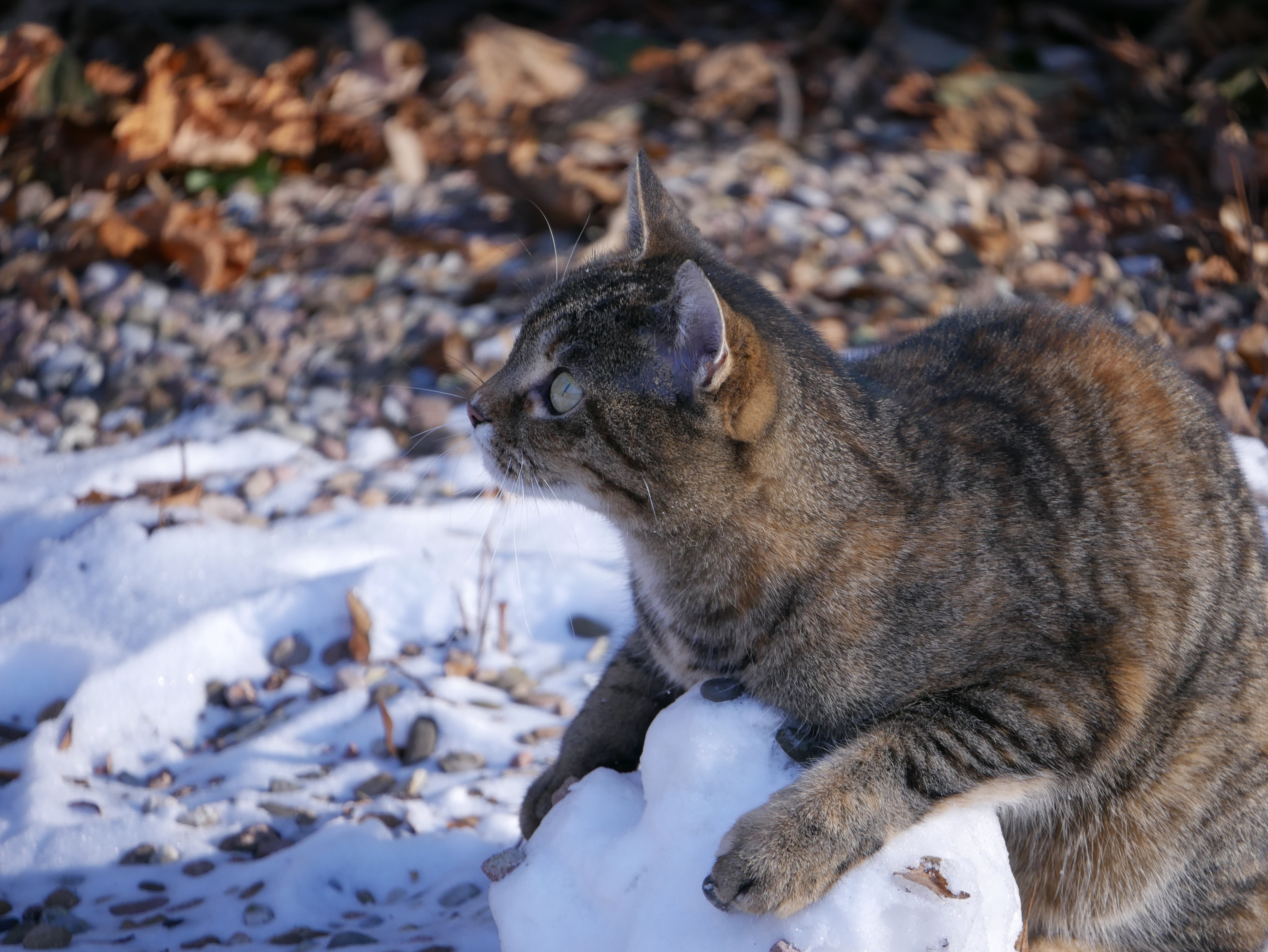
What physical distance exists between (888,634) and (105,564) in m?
2.24

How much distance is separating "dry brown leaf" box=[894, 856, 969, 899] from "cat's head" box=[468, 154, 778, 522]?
27.6 inches

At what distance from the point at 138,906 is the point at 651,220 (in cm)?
178

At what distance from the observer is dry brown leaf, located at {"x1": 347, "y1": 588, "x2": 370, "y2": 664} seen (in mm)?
3205

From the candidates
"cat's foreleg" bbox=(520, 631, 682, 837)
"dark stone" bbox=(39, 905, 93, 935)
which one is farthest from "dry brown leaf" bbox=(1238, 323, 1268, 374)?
"dark stone" bbox=(39, 905, 93, 935)

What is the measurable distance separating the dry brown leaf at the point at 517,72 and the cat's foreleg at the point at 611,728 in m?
3.61

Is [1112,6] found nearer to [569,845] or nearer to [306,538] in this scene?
[306,538]

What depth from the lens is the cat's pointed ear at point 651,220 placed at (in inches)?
96.4

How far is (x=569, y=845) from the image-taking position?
2.11 meters

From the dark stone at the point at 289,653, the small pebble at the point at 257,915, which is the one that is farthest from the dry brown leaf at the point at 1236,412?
the small pebble at the point at 257,915

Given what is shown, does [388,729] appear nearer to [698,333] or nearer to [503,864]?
[503,864]

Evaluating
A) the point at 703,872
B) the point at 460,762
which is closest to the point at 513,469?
the point at 703,872

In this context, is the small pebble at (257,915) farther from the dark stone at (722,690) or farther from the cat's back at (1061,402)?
the cat's back at (1061,402)

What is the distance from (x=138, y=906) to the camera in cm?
252

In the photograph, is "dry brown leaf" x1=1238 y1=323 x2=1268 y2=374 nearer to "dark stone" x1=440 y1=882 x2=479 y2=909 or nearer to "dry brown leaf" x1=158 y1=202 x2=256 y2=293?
"dark stone" x1=440 y1=882 x2=479 y2=909
